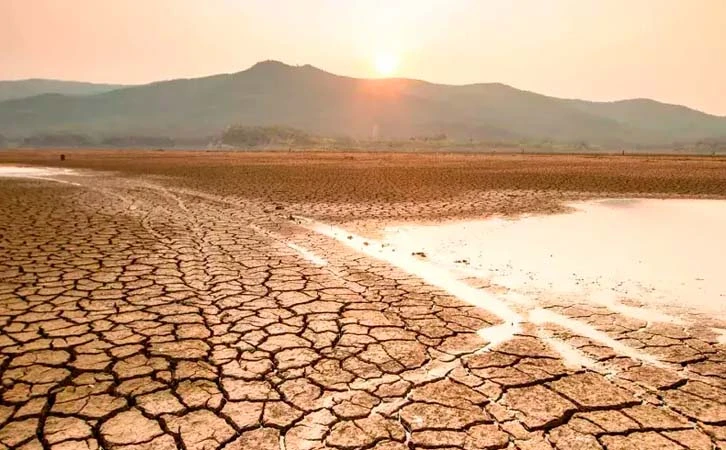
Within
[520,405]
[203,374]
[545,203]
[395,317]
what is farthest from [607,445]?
[545,203]

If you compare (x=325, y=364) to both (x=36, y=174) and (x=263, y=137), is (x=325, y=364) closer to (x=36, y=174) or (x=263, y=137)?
(x=36, y=174)

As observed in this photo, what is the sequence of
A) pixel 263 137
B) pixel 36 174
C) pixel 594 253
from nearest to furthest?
pixel 594 253
pixel 36 174
pixel 263 137

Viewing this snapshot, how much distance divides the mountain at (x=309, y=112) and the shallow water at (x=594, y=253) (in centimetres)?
13112

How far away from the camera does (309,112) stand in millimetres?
154250

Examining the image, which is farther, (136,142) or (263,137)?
(136,142)

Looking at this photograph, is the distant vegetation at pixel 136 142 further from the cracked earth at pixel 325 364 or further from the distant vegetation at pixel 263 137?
the cracked earth at pixel 325 364

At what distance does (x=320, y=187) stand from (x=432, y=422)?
1315 cm

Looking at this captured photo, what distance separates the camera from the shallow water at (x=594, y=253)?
15.7 ft

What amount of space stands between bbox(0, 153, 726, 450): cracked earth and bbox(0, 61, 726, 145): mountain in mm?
135458

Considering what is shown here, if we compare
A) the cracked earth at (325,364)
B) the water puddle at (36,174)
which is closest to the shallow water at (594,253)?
the cracked earth at (325,364)

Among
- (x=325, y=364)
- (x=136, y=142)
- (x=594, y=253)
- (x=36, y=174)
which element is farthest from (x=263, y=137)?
(x=325, y=364)

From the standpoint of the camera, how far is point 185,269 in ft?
17.9

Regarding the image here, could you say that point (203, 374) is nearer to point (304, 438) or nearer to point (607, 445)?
point (304, 438)

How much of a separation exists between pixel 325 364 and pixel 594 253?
4.93 metres
